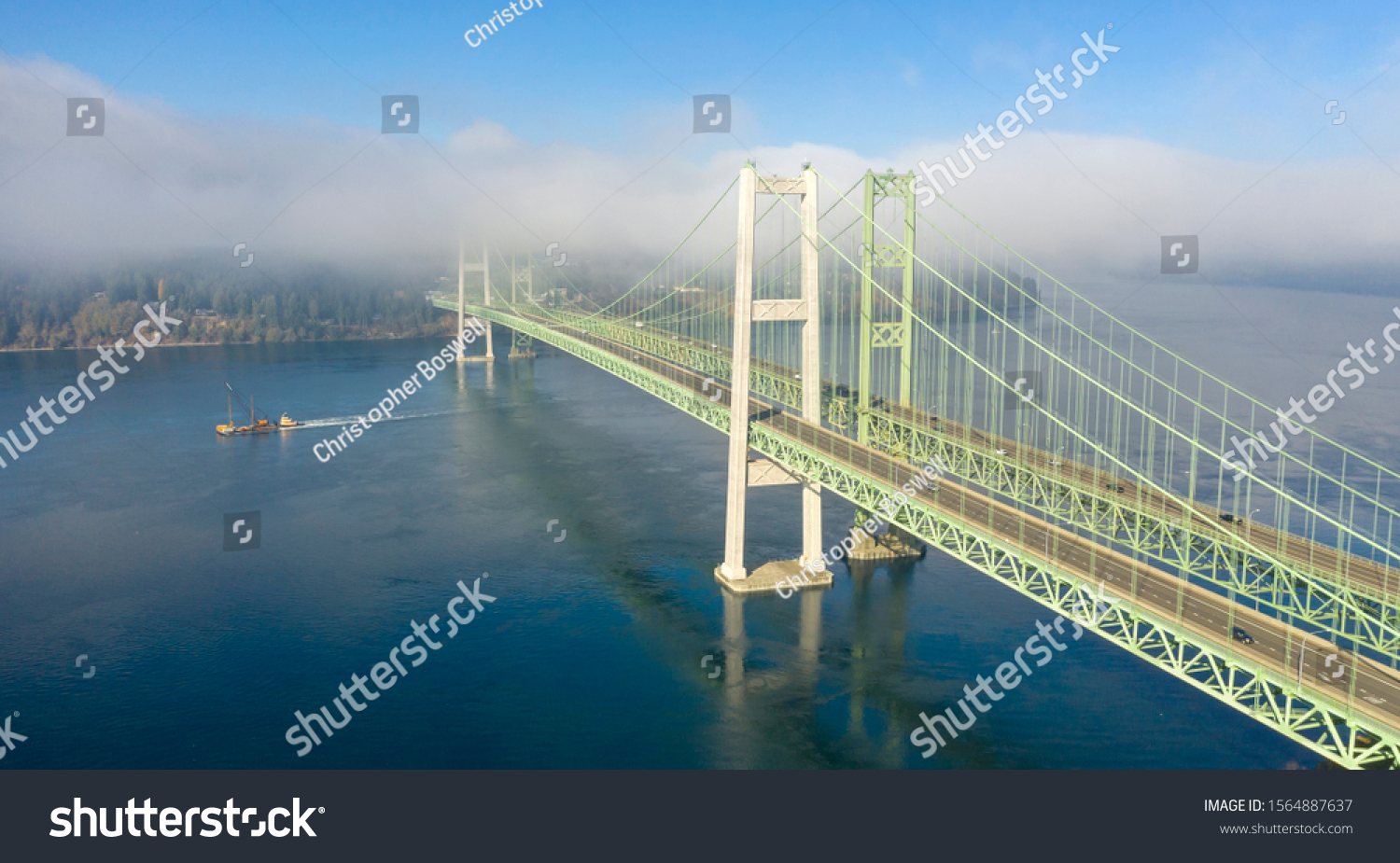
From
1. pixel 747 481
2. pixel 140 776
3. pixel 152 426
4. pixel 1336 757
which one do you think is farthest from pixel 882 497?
pixel 152 426

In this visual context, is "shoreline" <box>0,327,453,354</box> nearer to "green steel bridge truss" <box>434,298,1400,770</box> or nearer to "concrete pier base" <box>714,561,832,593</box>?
"green steel bridge truss" <box>434,298,1400,770</box>

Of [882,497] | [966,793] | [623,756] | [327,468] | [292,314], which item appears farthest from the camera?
[292,314]

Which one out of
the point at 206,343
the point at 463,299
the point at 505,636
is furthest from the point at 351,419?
the point at 206,343

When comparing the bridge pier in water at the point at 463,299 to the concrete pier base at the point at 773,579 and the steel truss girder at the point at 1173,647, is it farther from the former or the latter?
the steel truss girder at the point at 1173,647

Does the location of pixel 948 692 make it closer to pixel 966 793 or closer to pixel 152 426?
pixel 966 793

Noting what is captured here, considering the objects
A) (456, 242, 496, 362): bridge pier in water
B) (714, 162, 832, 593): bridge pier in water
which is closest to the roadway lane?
(714, 162, 832, 593): bridge pier in water

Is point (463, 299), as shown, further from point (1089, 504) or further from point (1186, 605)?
point (1186, 605)
